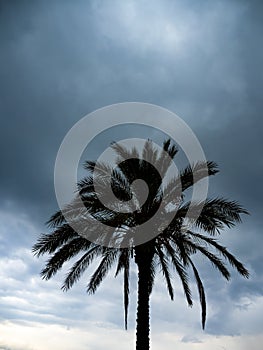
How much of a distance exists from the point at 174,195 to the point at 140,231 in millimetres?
1933

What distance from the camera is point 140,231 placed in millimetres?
15820

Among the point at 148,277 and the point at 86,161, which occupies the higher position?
the point at 86,161

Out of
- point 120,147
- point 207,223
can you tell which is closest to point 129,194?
point 120,147

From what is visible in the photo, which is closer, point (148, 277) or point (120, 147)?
point (148, 277)

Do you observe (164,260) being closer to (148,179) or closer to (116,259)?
(116,259)

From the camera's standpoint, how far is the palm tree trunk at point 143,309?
15.5 metres

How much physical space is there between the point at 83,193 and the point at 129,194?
1.85m

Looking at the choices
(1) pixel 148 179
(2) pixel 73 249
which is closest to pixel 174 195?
(1) pixel 148 179

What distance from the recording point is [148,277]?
53.6 ft

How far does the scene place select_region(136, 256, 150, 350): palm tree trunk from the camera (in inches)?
610

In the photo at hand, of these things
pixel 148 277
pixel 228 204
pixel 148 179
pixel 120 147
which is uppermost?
pixel 120 147

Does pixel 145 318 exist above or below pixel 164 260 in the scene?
below

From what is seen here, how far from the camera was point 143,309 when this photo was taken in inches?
627

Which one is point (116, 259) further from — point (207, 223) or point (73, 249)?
point (207, 223)
